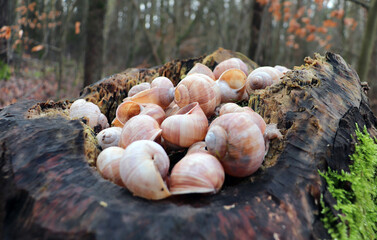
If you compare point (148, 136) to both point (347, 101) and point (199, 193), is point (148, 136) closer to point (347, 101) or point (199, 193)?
point (199, 193)

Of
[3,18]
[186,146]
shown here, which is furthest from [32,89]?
[186,146]

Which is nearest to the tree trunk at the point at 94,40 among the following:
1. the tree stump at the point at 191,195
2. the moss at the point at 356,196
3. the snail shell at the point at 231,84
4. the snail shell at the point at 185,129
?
the tree stump at the point at 191,195

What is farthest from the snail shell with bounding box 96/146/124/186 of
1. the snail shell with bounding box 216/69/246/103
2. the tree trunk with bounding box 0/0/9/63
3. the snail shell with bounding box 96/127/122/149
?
the tree trunk with bounding box 0/0/9/63

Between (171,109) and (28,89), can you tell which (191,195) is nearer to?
(171,109)

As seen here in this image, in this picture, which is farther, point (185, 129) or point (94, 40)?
point (94, 40)

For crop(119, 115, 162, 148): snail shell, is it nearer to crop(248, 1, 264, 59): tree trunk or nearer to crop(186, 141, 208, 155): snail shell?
crop(186, 141, 208, 155): snail shell

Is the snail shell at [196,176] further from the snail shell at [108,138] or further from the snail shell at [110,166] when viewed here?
the snail shell at [108,138]
